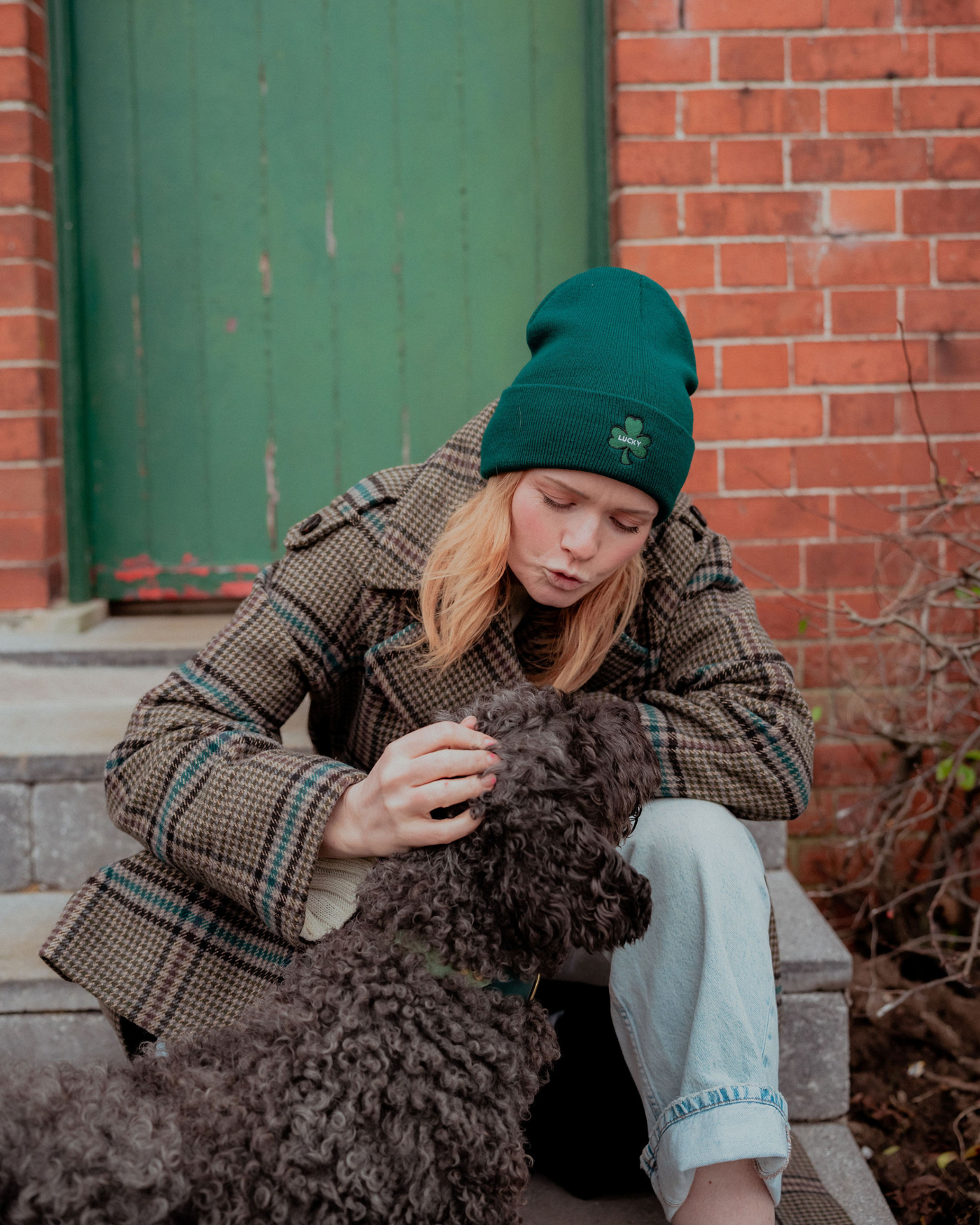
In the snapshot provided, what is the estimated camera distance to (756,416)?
133 inches

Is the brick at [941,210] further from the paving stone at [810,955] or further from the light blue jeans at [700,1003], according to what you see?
the light blue jeans at [700,1003]

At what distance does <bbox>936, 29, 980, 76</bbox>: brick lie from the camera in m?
3.28

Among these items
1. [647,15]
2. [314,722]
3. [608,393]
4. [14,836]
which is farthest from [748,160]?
[14,836]

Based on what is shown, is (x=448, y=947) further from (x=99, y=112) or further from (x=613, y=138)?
(x=99, y=112)

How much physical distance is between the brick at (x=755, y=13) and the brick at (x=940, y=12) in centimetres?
28

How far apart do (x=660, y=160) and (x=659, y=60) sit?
12.1 inches

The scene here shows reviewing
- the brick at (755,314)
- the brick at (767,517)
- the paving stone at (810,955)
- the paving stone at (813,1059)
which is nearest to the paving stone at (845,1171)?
the paving stone at (813,1059)

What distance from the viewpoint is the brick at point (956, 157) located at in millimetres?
3309

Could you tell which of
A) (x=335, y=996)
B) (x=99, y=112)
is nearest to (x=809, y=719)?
(x=335, y=996)

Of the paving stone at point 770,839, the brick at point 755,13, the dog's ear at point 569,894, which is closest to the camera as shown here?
the dog's ear at point 569,894

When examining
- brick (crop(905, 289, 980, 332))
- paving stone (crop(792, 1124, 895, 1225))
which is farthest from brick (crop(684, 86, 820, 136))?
paving stone (crop(792, 1124, 895, 1225))

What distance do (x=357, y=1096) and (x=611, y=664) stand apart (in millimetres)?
1075

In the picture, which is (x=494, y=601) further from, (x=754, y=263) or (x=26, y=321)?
(x=26, y=321)

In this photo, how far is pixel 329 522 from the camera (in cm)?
214
